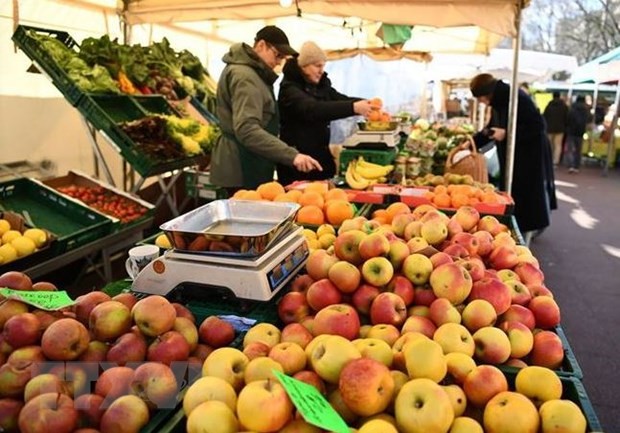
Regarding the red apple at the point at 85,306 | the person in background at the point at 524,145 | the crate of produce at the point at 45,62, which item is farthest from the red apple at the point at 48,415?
the person in background at the point at 524,145

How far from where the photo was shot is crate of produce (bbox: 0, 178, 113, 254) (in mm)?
3580

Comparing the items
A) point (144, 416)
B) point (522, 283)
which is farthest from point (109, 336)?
point (522, 283)

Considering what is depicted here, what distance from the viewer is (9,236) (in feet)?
9.89

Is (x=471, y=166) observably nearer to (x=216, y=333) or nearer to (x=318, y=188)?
(x=318, y=188)

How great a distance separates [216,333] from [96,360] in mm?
303

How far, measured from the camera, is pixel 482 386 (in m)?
1.13

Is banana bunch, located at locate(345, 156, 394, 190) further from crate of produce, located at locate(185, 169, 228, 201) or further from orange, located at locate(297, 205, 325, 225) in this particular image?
crate of produce, located at locate(185, 169, 228, 201)

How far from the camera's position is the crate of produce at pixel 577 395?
1.07m

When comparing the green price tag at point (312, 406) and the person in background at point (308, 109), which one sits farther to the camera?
the person in background at point (308, 109)

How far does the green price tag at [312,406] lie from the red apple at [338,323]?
0.99 feet

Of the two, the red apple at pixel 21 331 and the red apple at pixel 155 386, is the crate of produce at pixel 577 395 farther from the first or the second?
the red apple at pixel 21 331

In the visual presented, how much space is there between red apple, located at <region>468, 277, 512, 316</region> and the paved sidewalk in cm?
175

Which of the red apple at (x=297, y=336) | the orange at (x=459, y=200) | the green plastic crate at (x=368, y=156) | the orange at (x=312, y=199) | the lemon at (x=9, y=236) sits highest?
the green plastic crate at (x=368, y=156)

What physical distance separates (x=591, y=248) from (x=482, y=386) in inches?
221
